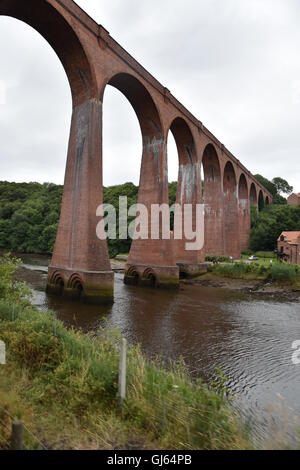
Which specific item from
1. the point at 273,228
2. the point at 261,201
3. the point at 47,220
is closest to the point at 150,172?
the point at 273,228

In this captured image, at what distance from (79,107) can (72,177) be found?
3.44m

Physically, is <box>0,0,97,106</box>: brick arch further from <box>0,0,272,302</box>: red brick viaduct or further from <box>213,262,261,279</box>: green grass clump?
<box>213,262,261,279</box>: green grass clump

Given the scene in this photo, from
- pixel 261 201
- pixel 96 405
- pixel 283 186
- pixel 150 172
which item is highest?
pixel 283 186

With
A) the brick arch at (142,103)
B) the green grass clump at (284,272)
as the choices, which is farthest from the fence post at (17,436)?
the green grass clump at (284,272)

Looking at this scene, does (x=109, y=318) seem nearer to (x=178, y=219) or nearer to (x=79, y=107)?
(x=79, y=107)

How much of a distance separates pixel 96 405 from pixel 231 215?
34.9m

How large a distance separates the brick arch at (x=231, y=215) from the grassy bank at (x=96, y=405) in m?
32.3

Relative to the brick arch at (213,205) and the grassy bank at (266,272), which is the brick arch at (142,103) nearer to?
the grassy bank at (266,272)

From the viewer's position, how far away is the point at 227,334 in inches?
393

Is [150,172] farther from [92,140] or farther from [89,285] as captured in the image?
[89,285]

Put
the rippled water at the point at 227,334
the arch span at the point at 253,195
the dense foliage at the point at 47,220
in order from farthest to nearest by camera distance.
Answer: the arch span at the point at 253,195 < the dense foliage at the point at 47,220 < the rippled water at the point at 227,334

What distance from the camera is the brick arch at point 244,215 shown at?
4034 cm

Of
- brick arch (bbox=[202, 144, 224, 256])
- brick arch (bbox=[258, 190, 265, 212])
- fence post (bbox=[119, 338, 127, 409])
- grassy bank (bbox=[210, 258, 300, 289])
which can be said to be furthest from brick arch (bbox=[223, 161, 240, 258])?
fence post (bbox=[119, 338, 127, 409])

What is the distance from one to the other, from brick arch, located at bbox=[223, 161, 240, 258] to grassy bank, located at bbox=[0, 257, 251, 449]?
32300mm
